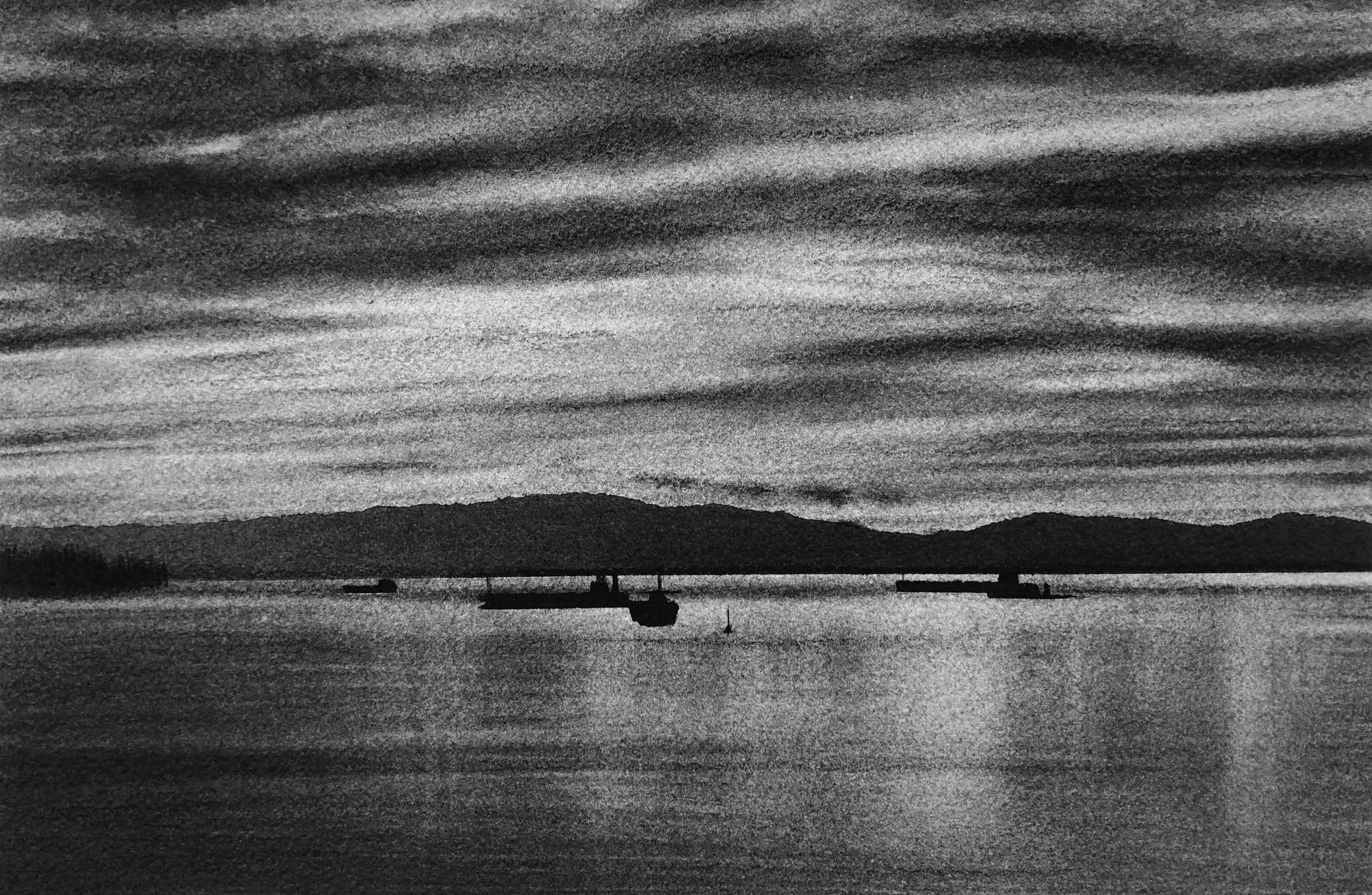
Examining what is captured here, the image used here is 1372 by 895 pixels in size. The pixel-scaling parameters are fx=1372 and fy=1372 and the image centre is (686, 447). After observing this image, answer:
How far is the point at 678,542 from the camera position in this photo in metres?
46.5

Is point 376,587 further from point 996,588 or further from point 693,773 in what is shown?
point 693,773

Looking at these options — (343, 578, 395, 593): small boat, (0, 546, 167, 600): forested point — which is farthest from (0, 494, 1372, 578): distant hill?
(343, 578, 395, 593): small boat

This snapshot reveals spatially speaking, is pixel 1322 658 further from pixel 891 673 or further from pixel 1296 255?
pixel 1296 255

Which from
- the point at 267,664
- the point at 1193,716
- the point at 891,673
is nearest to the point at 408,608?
the point at 267,664

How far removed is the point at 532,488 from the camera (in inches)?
451

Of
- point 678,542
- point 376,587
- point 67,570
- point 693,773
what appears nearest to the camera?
point 693,773

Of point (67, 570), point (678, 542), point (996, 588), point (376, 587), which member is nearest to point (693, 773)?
point (67, 570)

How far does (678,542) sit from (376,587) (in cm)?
4762

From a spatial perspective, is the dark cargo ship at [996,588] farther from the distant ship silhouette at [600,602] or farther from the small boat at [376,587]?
the small boat at [376,587]

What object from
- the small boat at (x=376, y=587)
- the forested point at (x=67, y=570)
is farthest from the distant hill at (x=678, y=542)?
the small boat at (x=376, y=587)

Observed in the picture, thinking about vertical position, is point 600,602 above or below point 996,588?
above

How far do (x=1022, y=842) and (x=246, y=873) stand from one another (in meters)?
4.10

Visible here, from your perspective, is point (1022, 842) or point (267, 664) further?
point (267, 664)

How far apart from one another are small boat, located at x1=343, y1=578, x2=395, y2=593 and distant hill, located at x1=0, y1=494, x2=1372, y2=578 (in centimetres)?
3155
